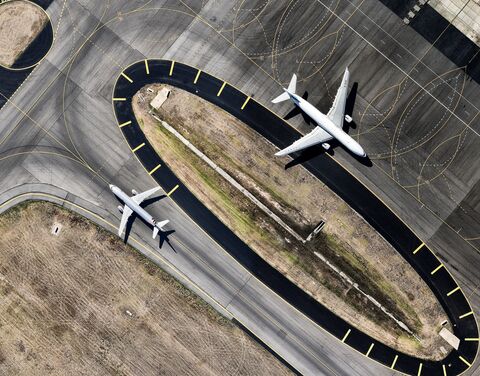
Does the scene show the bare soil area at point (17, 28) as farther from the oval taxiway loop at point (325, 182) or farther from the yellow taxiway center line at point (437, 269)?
the yellow taxiway center line at point (437, 269)

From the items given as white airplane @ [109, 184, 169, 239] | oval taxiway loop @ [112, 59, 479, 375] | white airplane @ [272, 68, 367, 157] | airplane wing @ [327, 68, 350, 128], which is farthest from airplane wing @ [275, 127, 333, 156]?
white airplane @ [109, 184, 169, 239]

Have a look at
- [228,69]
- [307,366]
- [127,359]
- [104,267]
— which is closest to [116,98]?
[228,69]

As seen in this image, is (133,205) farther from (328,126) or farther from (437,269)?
(437,269)

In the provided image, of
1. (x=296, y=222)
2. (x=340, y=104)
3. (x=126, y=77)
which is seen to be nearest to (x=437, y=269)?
(x=296, y=222)

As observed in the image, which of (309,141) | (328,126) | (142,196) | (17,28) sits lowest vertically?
(142,196)

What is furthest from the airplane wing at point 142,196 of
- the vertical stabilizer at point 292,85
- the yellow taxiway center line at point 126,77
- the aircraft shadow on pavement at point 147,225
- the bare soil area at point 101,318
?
the vertical stabilizer at point 292,85

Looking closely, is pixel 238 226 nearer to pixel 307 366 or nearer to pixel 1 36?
pixel 307 366
